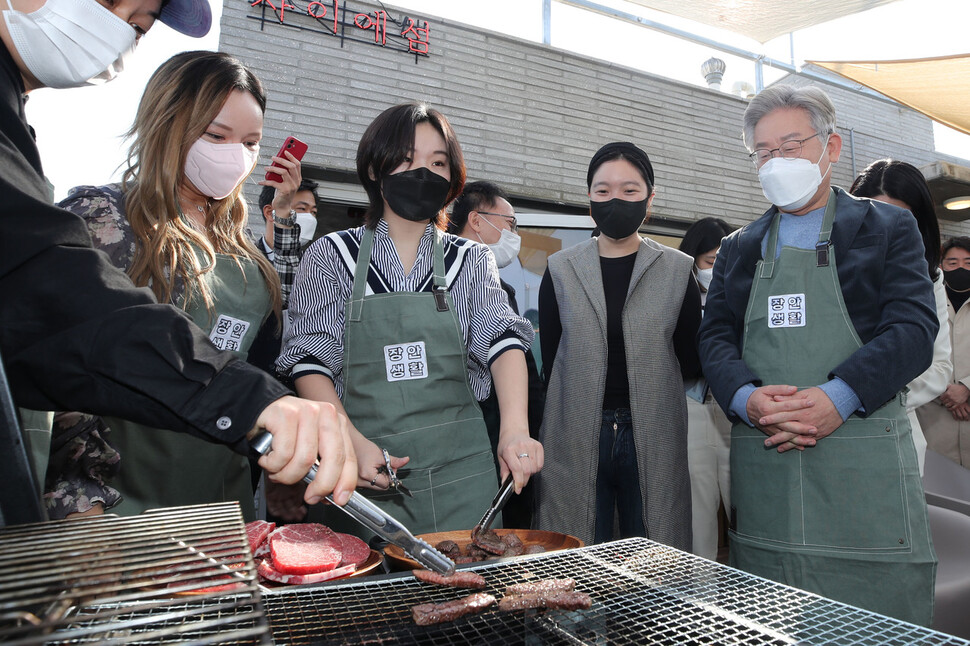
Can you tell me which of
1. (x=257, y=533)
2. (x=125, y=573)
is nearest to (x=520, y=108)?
(x=257, y=533)

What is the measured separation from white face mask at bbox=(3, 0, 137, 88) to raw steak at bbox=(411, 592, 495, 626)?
4.97 ft

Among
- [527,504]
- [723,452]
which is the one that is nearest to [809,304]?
[723,452]

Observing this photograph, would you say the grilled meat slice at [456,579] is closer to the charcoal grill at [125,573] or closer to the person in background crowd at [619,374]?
the charcoal grill at [125,573]

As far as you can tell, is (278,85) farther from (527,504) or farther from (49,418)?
(49,418)

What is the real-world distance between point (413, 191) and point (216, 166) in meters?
0.73

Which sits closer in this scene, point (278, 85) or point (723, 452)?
point (723, 452)

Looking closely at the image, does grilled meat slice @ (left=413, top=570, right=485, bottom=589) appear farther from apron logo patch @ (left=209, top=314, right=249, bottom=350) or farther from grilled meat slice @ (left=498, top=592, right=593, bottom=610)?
apron logo patch @ (left=209, top=314, right=249, bottom=350)

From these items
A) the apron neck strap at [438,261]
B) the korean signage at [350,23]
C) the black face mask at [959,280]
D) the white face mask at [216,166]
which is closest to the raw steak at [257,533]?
the apron neck strap at [438,261]

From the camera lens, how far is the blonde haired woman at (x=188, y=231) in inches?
73.9

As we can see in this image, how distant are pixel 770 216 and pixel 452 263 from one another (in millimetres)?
1429

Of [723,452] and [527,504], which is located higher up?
[723,452]

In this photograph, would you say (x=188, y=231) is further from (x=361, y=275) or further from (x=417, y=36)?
(x=417, y=36)

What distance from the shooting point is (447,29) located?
7285 mm

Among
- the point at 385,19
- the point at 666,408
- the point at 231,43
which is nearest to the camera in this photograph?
the point at 666,408
